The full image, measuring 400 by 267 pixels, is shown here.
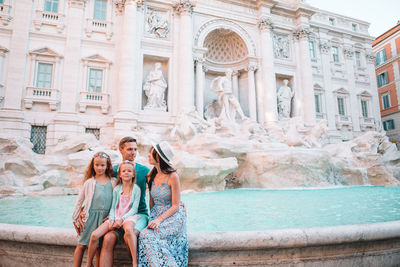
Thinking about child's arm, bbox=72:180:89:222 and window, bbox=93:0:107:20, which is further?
window, bbox=93:0:107:20

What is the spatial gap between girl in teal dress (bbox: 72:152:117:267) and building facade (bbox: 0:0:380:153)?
9271 mm

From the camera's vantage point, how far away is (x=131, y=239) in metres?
1.86

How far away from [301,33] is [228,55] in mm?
5538

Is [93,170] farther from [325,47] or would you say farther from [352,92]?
[352,92]

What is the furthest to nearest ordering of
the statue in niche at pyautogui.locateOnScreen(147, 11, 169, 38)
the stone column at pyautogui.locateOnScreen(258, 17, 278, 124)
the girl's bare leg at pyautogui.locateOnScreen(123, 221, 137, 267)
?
the stone column at pyautogui.locateOnScreen(258, 17, 278, 124), the statue in niche at pyautogui.locateOnScreen(147, 11, 169, 38), the girl's bare leg at pyautogui.locateOnScreen(123, 221, 137, 267)

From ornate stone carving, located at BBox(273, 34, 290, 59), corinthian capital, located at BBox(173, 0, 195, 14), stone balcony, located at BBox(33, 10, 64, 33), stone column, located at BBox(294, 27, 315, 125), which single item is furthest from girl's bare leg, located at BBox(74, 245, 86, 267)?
ornate stone carving, located at BBox(273, 34, 290, 59)

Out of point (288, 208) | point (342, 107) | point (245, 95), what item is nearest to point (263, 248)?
point (288, 208)

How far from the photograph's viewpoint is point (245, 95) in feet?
58.5

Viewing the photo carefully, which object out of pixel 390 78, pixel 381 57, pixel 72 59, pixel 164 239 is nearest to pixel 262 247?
pixel 164 239

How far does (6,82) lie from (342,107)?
22.2m

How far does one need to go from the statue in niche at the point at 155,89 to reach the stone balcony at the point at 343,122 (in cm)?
1330

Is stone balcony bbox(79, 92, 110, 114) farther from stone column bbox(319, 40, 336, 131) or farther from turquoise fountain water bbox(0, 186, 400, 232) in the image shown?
stone column bbox(319, 40, 336, 131)

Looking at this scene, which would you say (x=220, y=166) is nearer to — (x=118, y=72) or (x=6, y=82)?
(x=118, y=72)

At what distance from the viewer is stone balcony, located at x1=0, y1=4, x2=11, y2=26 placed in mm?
13125
